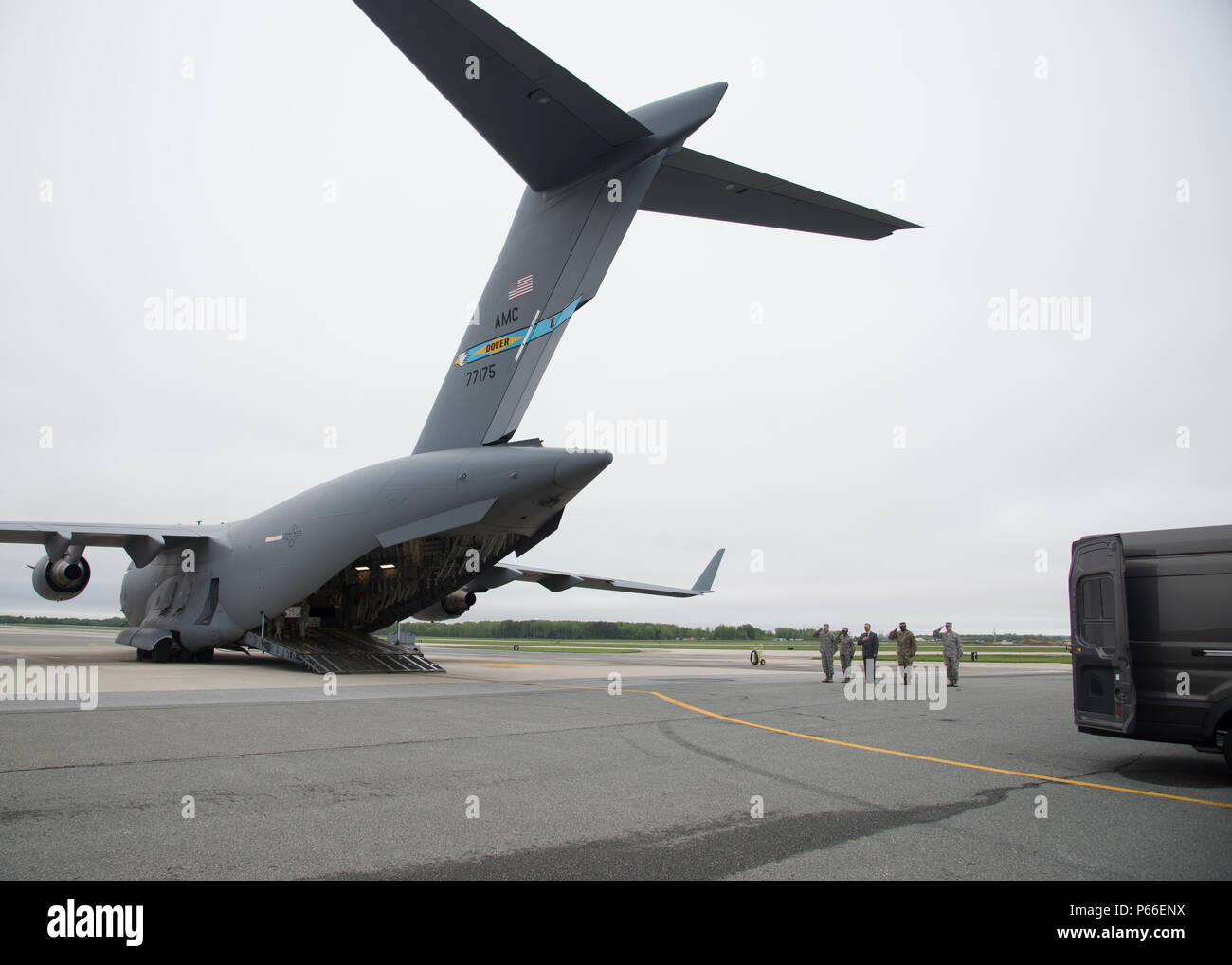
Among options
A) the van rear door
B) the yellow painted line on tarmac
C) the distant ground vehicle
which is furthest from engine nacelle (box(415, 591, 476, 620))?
the distant ground vehicle

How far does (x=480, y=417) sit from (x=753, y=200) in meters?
6.34

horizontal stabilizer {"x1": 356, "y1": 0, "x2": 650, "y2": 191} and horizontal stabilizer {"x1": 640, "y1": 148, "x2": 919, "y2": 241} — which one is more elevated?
horizontal stabilizer {"x1": 356, "y1": 0, "x2": 650, "y2": 191}

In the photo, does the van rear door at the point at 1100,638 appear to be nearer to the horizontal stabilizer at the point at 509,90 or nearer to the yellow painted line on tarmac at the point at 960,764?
the yellow painted line on tarmac at the point at 960,764

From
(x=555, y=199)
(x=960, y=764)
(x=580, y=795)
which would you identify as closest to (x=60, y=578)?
(x=555, y=199)

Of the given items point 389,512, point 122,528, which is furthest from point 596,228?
point 122,528

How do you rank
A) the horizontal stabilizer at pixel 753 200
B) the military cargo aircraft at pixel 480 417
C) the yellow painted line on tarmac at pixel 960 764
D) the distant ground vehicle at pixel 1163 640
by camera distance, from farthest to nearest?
1. the horizontal stabilizer at pixel 753 200
2. the military cargo aircraft at pixel 480 417
3. the distant ground vehicle at pixel 1163 640
4. the yellow painted line on tarmac at pixel 960 764

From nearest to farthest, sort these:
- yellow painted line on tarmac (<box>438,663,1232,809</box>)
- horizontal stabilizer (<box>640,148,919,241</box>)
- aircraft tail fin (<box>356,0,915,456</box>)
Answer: yellow painted line on tarmac (<box>438,663,1232,809</box>)
aircraft tail fin (<box>356,0,915,456</box>)
horizontal stabilizer (<box>640,148,919,241</box>)

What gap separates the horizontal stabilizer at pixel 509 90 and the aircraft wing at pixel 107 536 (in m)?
13.4

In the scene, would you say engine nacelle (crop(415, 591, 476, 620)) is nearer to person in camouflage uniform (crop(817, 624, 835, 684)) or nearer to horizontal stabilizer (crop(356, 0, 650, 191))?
person in camouflage uniform (crop(817, 624, 835, 684))

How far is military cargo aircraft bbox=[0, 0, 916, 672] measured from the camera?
11.5m

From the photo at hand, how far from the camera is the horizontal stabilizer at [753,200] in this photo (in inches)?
527

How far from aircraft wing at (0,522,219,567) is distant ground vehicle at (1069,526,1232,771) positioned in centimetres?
1968

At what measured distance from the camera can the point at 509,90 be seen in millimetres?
11117

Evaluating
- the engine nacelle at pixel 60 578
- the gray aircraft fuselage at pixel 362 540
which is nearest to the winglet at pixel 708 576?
the gray aircraft fuselage at pixel 362 540
